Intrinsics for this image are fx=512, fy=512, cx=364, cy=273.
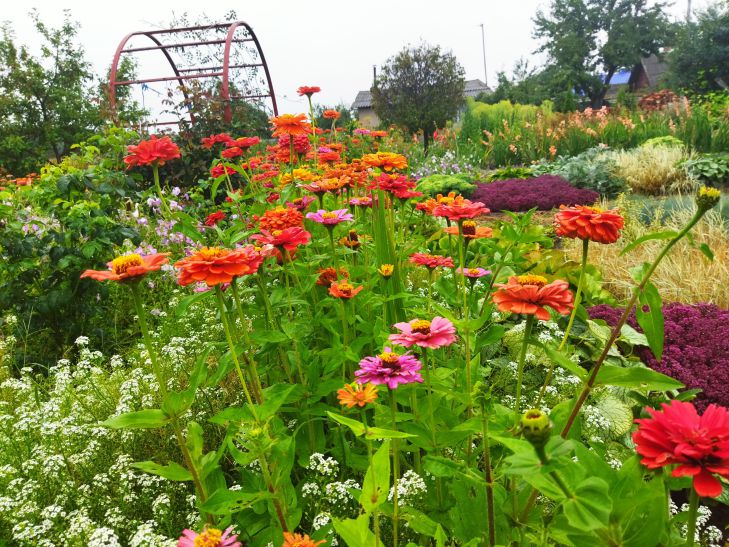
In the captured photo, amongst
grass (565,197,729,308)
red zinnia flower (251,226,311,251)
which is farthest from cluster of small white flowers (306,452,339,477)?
grass (565,197,729,308)

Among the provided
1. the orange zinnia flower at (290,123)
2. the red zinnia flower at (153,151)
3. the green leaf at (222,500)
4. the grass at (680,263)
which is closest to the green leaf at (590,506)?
the green leaf at (222,500)

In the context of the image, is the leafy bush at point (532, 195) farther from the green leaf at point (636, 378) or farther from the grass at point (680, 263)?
the green leaf at point (636, 378)

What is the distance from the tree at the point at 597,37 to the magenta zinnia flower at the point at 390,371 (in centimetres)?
3633

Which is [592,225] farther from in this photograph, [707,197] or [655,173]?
[655,173]

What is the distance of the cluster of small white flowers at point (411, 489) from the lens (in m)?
1.42

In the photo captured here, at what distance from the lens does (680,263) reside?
3316 millimetres

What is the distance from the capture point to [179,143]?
626 centimetres

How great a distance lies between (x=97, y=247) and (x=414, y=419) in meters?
2.36

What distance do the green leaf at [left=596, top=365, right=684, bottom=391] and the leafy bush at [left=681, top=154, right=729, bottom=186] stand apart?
235 inches

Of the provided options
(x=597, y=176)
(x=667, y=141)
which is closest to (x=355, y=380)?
(x=597, y=176)

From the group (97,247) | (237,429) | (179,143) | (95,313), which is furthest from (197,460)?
(179,143)

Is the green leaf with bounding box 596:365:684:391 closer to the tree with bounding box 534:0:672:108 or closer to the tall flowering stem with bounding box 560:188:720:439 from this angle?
the tall flowering stem with bounding box 560:188:720:439

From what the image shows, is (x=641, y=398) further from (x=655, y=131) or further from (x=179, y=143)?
(x=655, y=131)

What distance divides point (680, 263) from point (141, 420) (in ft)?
11.1
